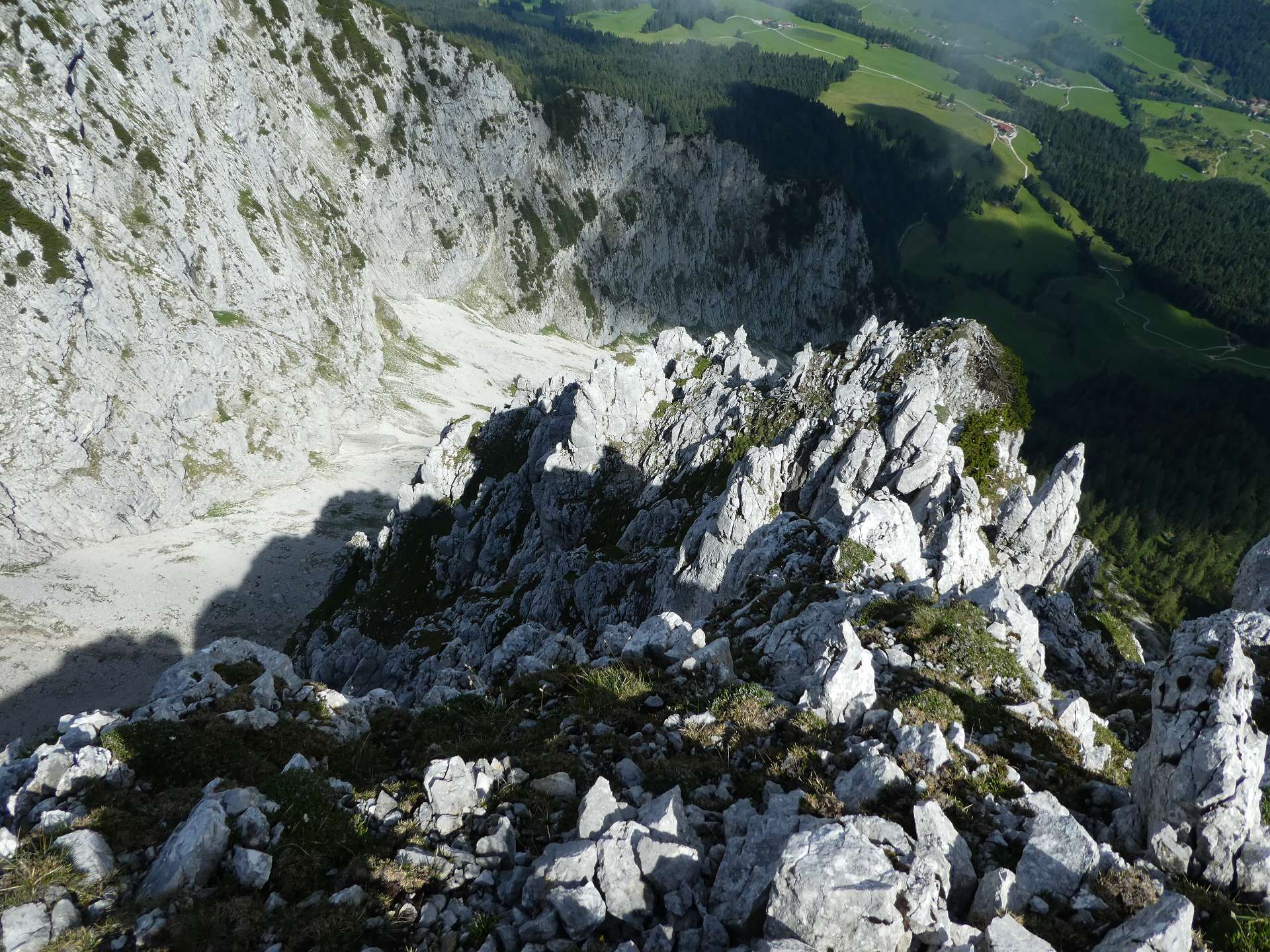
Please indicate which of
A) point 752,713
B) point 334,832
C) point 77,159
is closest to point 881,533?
point 752,713

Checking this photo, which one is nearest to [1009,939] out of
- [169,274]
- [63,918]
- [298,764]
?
[63,918]

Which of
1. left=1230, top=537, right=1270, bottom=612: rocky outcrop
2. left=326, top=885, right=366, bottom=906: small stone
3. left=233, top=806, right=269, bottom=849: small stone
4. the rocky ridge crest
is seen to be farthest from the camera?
left=1230, top=537, right=1270, bottom=612: rocky outcrop

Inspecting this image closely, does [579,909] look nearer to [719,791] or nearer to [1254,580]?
[719,791]

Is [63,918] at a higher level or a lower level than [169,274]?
higher

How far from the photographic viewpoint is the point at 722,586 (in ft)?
106

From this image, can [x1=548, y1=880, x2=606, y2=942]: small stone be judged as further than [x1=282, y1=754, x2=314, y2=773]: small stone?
No

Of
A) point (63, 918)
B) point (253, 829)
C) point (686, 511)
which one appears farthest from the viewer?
point (686, 511)

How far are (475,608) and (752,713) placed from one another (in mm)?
50756

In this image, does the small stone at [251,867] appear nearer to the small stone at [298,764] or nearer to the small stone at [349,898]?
the small stone at [349,898]

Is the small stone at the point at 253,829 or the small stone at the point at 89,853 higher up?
the small stone at the point at 253,829

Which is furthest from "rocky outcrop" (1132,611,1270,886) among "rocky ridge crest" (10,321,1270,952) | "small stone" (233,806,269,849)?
"small stone" (233,806,269,849)

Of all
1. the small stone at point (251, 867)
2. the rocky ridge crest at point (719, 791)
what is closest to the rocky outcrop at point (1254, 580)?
the rocky ridge crest at point (719, 791)

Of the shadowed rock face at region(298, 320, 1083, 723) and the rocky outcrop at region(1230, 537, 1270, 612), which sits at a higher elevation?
the rocky outcrop at region(1230, 537, 1270, 612)

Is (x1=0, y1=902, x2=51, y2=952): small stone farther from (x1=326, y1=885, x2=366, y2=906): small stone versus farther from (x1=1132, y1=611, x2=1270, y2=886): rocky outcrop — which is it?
(x1=1132, y1=611, x2=1270, y2=886): rocky outcrop
